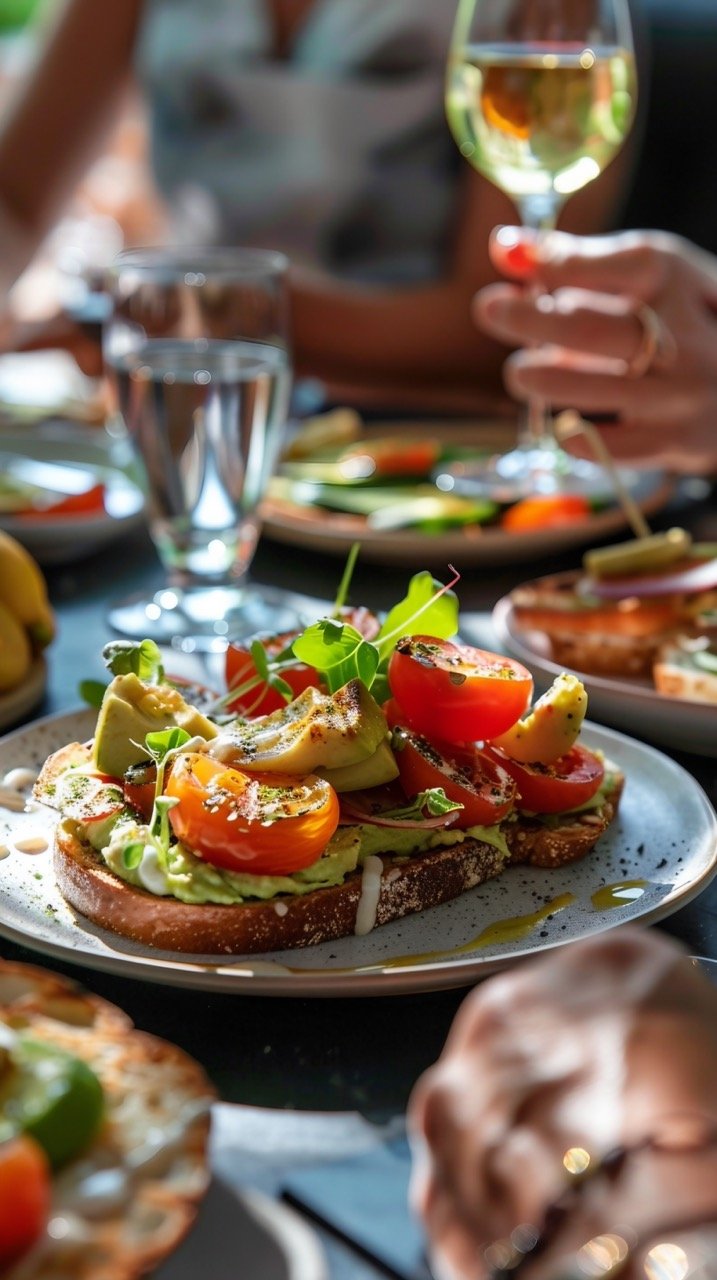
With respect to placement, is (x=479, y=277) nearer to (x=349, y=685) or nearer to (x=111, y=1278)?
(x=349, y=685)

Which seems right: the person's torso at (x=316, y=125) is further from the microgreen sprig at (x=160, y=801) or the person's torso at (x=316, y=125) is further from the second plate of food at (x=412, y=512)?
the microgreen sprig at (x=160, y=801)

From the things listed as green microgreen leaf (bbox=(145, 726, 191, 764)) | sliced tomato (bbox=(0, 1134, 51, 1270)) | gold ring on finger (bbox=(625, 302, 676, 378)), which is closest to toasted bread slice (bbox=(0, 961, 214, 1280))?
sliced tomato (bbox=(0, 1134, 51, 1270))

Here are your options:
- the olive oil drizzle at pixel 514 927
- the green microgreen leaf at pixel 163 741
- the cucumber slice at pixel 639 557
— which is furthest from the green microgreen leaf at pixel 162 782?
the cucumber slice at pixel 639 557

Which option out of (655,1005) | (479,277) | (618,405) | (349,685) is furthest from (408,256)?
(655,1005)

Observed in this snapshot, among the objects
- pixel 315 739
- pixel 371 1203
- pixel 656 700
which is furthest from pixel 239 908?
pixel 656 700

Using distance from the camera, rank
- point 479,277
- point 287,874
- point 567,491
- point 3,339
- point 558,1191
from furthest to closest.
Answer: point 479,277 < point 3,339 < point 567,491 < point 287,874 < point 558,1191

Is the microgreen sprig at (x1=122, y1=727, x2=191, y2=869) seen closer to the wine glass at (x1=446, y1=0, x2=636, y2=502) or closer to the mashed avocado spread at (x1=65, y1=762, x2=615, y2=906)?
the mashed avocado spread at (x1=65, y1=762, x2=615, y2=906)
